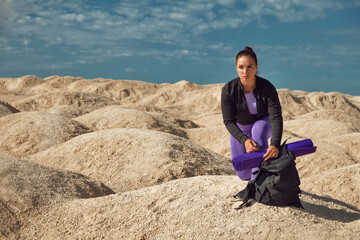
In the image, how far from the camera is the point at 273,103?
12.9ft

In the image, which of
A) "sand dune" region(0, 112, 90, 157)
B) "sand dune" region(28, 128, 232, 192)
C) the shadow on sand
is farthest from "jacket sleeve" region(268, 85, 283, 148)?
"sand dune" region(0, 112, 90, 157)

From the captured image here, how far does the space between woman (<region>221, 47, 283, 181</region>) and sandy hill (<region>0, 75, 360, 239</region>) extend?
0.72 metres

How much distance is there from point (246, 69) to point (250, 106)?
0.41 m

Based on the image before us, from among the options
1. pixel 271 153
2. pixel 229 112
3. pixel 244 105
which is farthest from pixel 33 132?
pixel 271 153

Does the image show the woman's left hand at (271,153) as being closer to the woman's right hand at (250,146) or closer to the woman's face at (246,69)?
the woman's right hand at (250,146)

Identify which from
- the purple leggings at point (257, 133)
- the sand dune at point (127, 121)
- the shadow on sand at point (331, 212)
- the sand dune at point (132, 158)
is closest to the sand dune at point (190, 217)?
the shadow on sand at point (331, 212)

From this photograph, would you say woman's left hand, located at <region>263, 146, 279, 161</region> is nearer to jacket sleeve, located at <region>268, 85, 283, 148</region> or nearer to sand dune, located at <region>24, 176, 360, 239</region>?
jacket sleeve, located at <region>268, 85, 283, 148</region>

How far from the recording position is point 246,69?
3.88 m

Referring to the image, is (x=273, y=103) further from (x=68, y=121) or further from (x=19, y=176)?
(x=68, y=121)

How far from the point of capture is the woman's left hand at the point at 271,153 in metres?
3.68

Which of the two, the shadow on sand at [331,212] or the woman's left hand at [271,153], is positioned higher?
the woman's left hand at [271,153]

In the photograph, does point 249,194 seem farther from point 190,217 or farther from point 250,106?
point 250,106

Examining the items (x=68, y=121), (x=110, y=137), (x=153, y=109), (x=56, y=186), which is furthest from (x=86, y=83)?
(x=56, y=186)

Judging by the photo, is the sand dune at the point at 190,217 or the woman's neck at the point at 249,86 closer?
the sand dune at the point at 190,217
